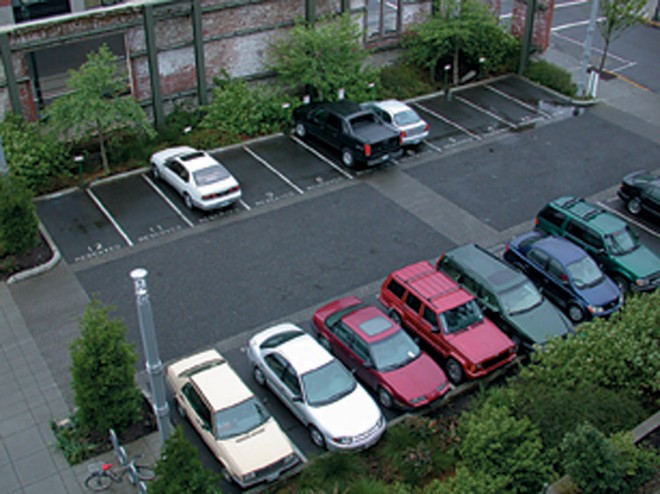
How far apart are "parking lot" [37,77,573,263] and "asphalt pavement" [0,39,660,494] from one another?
914 millimetres

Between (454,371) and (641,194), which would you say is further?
(641,194)

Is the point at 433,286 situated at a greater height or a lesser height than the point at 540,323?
greater

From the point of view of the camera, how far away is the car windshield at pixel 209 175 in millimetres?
23719

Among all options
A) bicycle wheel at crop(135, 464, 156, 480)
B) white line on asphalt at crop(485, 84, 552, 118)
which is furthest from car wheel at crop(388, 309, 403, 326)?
white line on asphalt at crop(485, 84, 552, 118)

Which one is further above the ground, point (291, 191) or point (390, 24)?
point (390, 24)

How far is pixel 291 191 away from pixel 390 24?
441 inches

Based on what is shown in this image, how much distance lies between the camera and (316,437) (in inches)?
650

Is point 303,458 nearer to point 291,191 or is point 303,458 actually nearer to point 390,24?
point 291,191

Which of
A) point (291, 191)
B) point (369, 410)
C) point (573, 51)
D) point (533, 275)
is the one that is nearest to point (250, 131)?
point (291, 191)

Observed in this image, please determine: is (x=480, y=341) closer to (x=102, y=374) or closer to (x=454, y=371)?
(x=454, y=371)

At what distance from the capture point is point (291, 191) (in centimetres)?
2528

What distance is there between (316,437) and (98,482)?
430 centimetres

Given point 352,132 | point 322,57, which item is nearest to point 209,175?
point 352,132

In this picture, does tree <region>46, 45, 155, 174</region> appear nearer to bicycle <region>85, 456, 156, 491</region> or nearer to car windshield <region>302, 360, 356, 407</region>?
car windshield <region>302, 360, 356, 407</region>
